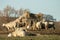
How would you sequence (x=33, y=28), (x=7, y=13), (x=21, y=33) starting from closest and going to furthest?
(x=21, y=33) < (x=33, y=28) < (x=7, y=13)

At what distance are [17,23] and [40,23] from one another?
3268 millimetres

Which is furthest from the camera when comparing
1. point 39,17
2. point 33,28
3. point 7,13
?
point 7,13

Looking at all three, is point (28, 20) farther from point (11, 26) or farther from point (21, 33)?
point (21, 33)

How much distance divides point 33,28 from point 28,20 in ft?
5.16

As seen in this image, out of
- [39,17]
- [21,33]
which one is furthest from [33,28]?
[21,33]

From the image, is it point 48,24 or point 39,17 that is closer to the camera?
point 48,24

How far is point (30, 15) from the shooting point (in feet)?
113

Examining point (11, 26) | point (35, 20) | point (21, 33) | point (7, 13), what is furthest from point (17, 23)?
point (7, 13)

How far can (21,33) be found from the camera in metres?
20.8

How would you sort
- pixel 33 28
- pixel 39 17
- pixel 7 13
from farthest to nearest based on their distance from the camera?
pixel 7 13 → pixel 39 17 → pixel 33 28

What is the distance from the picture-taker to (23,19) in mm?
34094

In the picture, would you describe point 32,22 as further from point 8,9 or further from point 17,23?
point 8,9

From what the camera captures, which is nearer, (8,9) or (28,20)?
(28,20)

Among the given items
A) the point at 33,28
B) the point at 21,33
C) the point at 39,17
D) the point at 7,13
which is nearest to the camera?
the point at 21,33
